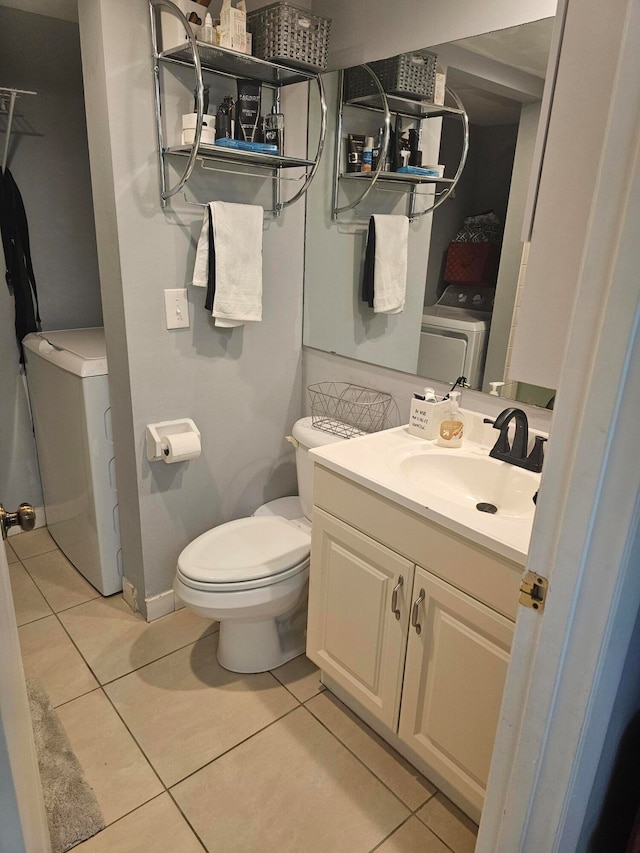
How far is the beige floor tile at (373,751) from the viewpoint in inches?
64.2

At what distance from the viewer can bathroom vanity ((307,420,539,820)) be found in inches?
Answer: 52.1

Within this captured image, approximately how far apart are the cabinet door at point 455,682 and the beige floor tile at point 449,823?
128 millimetres

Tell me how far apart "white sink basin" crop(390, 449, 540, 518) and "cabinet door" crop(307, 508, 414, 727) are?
246mm

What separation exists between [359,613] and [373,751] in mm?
450

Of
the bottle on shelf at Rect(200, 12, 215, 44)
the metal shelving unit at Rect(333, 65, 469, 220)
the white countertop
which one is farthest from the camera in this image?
the metal shelving unit at Rect(333, 65, 469, 220)

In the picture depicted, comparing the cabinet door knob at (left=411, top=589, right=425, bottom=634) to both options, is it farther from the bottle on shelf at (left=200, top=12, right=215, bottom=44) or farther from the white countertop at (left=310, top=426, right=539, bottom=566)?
the bottle on shelf at (left=200, top=12, right=215, bottom=44)

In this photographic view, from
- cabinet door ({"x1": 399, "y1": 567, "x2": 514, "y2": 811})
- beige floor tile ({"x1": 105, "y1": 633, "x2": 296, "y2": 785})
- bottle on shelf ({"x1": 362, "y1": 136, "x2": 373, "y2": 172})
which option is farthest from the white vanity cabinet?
bottle on shelf ({"x1": 362, "y1": 136, "x2": 373, "y2": 172})

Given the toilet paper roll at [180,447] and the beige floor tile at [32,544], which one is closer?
the toilet paper roll at [180,447]

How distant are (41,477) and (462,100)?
7.75ft

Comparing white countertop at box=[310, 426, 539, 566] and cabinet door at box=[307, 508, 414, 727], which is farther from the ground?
white countertop at box=[310, 426, 539, 566]

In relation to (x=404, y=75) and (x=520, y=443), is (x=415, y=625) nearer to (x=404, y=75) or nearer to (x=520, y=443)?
(x=520, y=443)

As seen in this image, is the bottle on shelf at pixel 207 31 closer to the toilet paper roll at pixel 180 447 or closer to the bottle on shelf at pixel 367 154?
the bottle on shelf at pixel 367 154

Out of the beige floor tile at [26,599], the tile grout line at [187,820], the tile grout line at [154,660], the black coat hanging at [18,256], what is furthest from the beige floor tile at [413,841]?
the black coat hanging at [18,256]

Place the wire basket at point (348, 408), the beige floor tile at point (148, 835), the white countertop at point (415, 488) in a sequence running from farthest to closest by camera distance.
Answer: the wire basket at point (348, 408)
the beige floor tile at point (148, 835)
the white countertop at point (415, 488)
